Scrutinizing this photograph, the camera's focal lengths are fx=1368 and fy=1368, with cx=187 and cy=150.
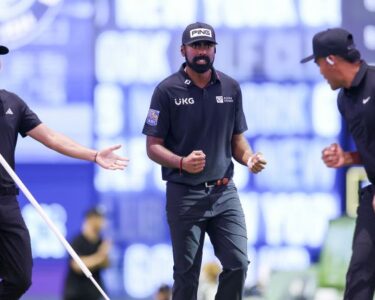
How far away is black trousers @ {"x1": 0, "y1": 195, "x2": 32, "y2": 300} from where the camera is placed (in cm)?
862

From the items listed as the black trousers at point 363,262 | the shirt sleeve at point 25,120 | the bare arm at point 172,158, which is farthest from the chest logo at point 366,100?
the shirt sleeve at point 25,120

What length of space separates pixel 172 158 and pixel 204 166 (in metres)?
0.22

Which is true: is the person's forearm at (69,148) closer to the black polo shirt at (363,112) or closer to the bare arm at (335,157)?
the bare arm at (335,157)

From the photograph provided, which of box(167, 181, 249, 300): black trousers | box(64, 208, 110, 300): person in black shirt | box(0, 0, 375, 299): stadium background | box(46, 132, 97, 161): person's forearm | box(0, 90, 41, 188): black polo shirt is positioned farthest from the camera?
box(0, 0, 375, 299): stadium background

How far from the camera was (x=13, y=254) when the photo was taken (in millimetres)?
8641

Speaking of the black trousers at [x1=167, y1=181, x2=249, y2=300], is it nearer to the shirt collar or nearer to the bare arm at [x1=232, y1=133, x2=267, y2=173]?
the bare arm at [x1=232, y1=133, x2=267, y2=173]

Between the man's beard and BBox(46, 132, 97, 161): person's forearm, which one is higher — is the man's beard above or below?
above

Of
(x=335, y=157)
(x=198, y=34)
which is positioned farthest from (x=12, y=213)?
(x=335, y=157)

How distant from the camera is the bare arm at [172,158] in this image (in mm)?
8445

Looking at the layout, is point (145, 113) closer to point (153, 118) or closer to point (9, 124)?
point (153, 118)

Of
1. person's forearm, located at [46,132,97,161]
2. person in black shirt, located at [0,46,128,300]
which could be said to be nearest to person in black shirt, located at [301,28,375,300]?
person in black shirt, located at [0,46,128,300]

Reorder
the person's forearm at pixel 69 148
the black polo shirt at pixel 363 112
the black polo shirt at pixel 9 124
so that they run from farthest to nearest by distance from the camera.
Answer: the person's forearm at pixel 69 148 → the black polo shirt at pixel 9 124 → the black polo shirt at pixel 363 112

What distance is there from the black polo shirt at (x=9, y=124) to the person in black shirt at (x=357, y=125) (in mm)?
1968

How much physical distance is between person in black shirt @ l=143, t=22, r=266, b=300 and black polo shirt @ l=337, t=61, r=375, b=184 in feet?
3.03
